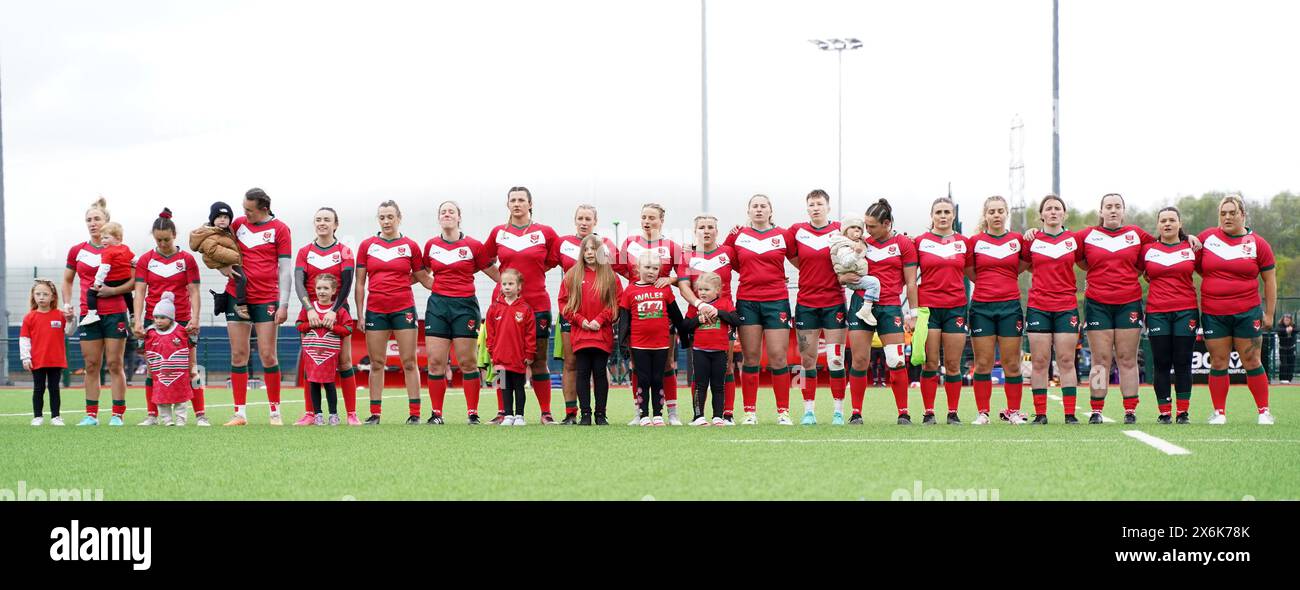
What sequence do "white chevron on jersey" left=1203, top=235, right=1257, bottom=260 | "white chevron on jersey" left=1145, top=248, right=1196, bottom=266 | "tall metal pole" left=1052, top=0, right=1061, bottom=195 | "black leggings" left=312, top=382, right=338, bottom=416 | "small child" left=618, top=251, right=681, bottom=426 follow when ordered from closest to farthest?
"small child" left=618, top=251, right=681, bottom=426
"white chevron on jersey" left=1203, top=235, right=1257, bottom=260
"white chevron on jersey" left=1145, top=248, right=1196, bottom=266
"black leggings" left=312, top=382, right=338, bottom=416
"tall metal pole" left=1052, top=0, right=1061, bottom=195

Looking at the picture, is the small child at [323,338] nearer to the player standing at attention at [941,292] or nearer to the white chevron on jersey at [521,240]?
the white chevron on jersey at [521,240]

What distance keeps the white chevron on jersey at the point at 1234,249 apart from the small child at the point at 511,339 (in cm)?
556

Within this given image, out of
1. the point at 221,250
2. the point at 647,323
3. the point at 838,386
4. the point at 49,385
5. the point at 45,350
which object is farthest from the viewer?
the point at 49,385

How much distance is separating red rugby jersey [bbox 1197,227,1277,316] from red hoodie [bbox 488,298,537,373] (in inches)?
217

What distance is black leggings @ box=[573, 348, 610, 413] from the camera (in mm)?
9477

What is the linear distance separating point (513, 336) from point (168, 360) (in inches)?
112

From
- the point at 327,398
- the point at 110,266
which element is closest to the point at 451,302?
the point at 327,398

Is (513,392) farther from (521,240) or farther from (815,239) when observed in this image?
(815,239)

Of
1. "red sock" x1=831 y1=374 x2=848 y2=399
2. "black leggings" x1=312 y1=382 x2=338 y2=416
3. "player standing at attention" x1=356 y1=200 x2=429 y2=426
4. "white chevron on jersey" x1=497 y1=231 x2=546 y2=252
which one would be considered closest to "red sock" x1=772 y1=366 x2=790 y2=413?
"red sock" x1=831 y1=374 x2=848 y2=399

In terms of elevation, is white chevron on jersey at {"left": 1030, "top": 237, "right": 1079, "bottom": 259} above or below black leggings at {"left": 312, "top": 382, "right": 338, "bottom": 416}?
above

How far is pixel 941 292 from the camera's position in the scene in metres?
9.55

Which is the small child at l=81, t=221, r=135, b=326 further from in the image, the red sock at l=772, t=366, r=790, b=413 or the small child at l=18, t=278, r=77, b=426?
the red sock at l=772, t=366, r=790, b=413
